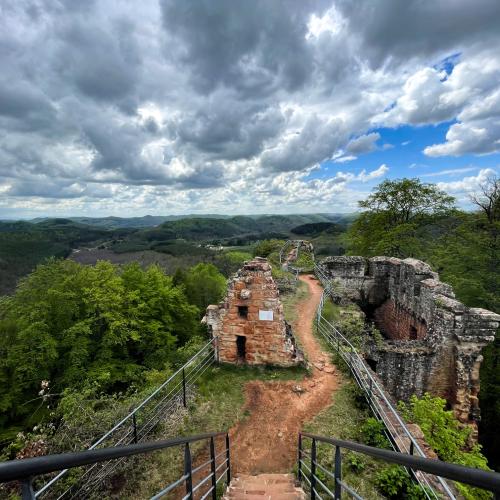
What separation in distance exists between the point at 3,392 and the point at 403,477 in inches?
730

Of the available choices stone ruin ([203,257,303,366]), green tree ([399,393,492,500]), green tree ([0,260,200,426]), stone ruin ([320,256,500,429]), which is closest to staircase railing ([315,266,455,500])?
green tree ([399,393,492,500])

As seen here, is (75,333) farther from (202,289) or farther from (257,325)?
(202,289)

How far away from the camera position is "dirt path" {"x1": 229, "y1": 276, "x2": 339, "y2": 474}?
6.67 meters

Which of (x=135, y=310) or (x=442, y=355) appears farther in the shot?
(x=135, y=310)

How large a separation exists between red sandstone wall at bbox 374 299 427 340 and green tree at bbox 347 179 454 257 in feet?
24.8

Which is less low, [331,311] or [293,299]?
[293,299]

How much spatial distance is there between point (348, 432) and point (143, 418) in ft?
15.9

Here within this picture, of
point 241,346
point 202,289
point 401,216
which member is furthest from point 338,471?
point 202,289

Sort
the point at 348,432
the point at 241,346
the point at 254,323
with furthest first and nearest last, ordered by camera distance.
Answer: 1. the point at 241,346
2. the point at 254,323
3. the point at 348,432

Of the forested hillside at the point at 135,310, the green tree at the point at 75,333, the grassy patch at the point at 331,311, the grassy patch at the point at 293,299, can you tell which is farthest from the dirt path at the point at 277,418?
the green tree at the point at 75,333

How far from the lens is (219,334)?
10.3 m

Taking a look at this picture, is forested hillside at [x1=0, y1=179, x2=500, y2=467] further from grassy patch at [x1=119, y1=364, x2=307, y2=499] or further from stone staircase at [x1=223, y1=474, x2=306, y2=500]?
stone staircase at [x1=223, y1=474, x2=306, y2=500]

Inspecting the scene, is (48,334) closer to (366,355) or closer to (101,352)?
(101,352)

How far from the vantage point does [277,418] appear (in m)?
7.94
